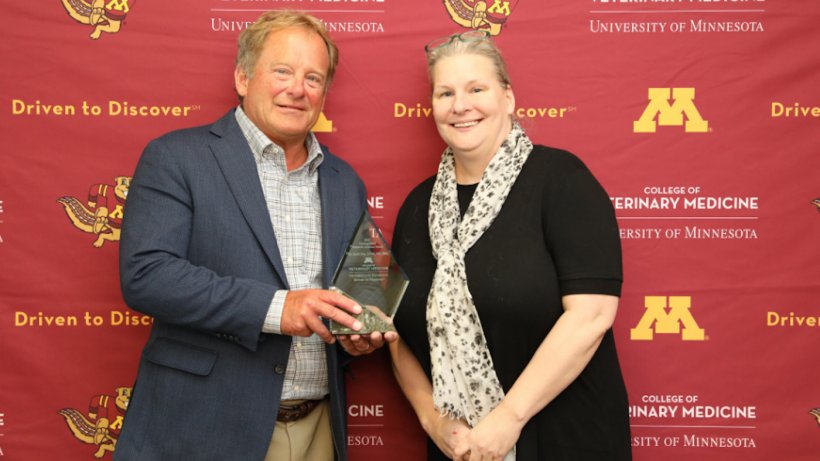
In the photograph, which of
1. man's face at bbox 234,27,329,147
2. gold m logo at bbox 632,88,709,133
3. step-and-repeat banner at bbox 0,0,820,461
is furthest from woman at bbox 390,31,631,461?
gold m logo at bbox 632,88,709,133

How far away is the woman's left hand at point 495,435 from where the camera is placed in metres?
1.53

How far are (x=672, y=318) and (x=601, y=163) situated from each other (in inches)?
24.0

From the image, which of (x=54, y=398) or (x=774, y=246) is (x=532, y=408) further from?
(x=54, y=398)

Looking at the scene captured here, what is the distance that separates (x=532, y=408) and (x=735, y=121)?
1354mm

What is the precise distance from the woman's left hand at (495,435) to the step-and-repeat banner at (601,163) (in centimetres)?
70

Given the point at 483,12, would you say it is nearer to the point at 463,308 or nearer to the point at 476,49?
the point at 476,49

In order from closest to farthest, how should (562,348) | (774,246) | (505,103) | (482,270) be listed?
1. (562,348)
2. (482,270)
3. (505,103)
4. (774,246)

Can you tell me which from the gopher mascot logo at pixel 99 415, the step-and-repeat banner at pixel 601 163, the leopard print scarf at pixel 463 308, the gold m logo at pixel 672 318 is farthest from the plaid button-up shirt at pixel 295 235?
the gold m logo at pixel 672 318

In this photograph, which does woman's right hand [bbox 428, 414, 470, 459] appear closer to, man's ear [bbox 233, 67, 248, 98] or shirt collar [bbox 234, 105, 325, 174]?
shirt collar [bbox 234, 105, 325, 174]

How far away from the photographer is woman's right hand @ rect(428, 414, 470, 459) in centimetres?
169

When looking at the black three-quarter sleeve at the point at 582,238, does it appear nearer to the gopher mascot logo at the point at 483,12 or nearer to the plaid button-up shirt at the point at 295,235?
the plaid button-up shirt at the point at 295,235

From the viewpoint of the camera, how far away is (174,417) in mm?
1619

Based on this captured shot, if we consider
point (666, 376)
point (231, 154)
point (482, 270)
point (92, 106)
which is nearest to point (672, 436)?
point (666, 376)

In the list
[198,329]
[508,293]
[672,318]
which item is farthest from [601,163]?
[198,329]
